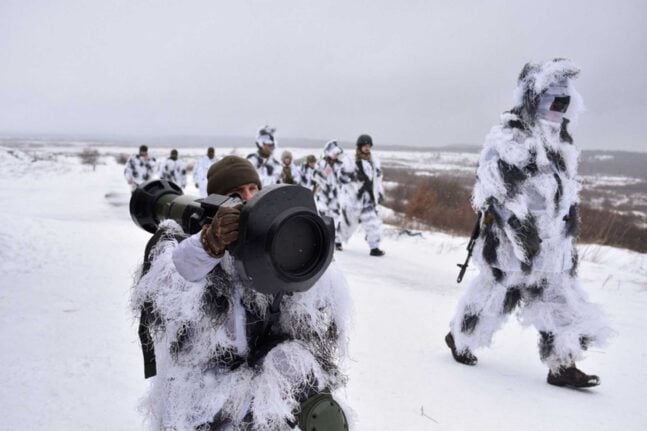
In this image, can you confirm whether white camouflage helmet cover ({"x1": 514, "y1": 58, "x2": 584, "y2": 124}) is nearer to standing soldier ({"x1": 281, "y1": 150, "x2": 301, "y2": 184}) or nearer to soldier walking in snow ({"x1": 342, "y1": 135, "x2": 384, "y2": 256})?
soldier walking in snow ({"x1": 342, "y1": 135, "x2": 384, "y2": 256})

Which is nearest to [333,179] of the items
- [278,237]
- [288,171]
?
[288,171]

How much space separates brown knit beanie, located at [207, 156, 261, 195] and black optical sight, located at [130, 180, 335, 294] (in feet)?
0.66

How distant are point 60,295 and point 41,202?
8.68 meters

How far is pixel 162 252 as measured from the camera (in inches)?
56.2

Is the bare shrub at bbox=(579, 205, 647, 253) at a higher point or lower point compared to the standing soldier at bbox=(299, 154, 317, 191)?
lower

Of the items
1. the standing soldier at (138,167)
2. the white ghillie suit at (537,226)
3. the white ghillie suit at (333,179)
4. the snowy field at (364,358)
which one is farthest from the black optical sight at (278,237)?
the standing soldier at (138,167)

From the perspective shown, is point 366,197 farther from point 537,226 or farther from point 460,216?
point 460,216

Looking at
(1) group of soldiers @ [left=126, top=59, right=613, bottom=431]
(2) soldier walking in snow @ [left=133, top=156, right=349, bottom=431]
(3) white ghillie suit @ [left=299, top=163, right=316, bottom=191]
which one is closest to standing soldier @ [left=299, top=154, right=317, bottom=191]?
(3) white ghillie suit @ [left=299, top=163, right=316, bottom=191]

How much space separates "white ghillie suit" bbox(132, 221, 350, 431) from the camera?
4.31 feet

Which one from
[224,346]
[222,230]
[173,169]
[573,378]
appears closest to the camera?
[222,230]

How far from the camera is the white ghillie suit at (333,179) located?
7750mm

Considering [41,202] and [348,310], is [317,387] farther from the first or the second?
[41,202]

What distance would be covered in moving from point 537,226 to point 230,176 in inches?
84.9

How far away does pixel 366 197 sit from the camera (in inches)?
293
